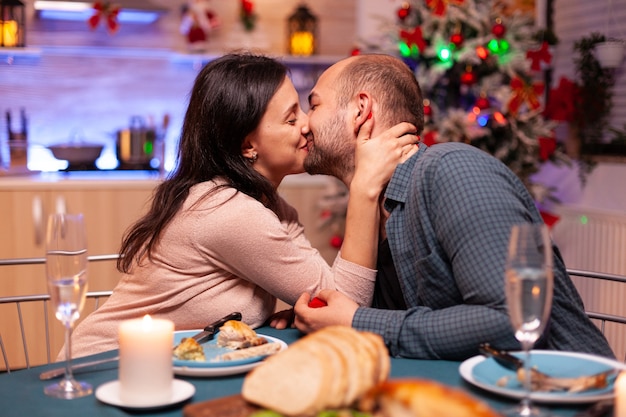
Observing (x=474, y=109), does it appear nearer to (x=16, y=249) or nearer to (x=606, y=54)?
(x=606, y=54)

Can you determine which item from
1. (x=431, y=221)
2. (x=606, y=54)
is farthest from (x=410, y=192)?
(x=606, y=54)

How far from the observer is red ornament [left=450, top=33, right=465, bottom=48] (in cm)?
389

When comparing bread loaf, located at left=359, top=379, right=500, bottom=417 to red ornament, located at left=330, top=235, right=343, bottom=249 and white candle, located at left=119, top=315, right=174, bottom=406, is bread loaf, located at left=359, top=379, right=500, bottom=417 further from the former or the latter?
red ornament, located at left=330, top=235, right=343, bottom=249

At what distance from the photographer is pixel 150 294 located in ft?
5.98

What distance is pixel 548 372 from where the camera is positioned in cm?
119

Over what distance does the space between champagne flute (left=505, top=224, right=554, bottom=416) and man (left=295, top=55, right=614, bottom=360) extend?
0.28m

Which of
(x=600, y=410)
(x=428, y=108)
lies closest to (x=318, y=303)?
(x=600, y=410)

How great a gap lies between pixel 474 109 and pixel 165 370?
3.14m

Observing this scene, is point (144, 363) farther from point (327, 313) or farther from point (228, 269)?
point (228, 269)

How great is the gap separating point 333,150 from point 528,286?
1.01m

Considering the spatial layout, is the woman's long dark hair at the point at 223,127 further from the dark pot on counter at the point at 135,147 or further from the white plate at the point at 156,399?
the dark pot on counter at the point at 135,147

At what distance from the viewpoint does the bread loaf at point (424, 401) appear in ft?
2.47

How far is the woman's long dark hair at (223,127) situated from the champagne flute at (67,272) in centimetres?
67

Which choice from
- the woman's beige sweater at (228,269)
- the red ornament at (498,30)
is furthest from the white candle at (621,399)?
the red ornament at (498,30)
